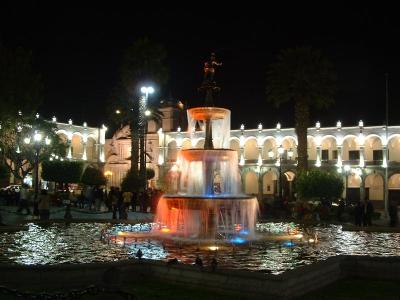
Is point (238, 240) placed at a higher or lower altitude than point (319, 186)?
lower

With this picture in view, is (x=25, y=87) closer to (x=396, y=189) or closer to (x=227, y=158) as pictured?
(x=227, y=158)

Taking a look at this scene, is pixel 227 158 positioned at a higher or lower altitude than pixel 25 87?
lower

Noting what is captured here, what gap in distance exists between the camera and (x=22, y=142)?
4269 cm

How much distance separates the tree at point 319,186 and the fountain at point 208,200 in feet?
55.5

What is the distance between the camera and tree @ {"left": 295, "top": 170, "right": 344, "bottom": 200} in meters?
34.6

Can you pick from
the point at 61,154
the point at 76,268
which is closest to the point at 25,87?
the point at 61,154

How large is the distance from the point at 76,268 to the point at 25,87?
108 ft

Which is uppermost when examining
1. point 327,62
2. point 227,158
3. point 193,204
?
point 327,62

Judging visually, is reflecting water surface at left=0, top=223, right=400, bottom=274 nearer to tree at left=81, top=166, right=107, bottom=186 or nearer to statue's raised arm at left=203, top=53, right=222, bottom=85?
statue's raised arm at left=203, top=53, right=222, bottom=85

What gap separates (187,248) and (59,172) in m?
33.8

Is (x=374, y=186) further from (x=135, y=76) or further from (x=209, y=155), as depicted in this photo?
(x=209, y=155)

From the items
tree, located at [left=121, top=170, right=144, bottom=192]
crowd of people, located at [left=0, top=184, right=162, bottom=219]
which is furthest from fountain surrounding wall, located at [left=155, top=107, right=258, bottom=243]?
tree, located at [left=121, top=170, right=144, bottom=192]

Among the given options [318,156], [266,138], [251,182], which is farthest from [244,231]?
[251,182]

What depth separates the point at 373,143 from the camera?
5497 cm
